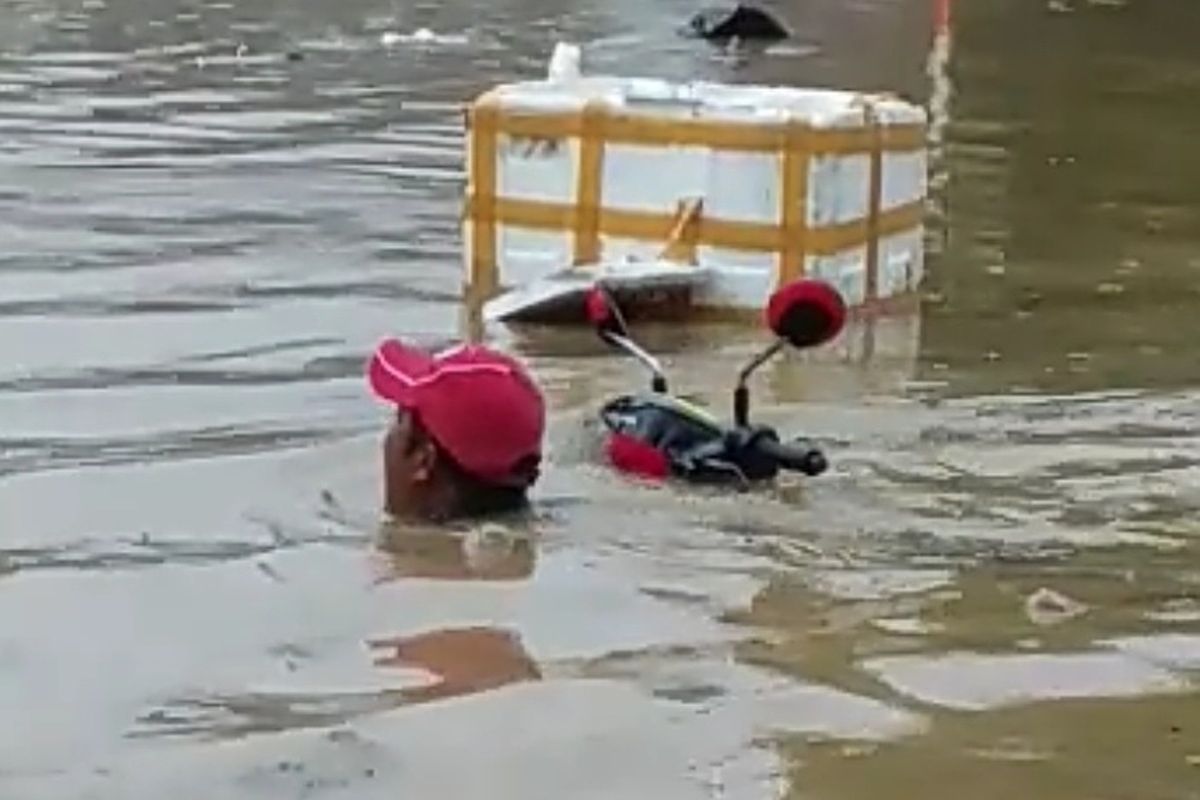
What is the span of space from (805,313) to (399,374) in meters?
1.48

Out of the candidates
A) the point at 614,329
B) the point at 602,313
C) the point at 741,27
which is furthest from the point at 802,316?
the point at 741,27

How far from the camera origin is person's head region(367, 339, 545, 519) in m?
7.79

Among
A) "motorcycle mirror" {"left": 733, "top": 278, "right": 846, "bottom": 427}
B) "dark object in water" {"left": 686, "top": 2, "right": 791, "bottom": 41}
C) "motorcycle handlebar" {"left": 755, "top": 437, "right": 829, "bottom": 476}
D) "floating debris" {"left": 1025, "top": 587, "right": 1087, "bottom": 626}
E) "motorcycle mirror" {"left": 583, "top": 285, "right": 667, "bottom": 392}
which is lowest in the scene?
"dark object in water" {"left": 686, "top": 2, "right": 791, "bottom": 41}

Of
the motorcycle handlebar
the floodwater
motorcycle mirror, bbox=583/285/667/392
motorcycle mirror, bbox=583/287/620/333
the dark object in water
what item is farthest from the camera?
the dark object in water

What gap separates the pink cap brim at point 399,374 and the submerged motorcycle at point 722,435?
0.76 metres

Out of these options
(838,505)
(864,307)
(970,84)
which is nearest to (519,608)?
(838,505)

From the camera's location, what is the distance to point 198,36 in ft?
75.5

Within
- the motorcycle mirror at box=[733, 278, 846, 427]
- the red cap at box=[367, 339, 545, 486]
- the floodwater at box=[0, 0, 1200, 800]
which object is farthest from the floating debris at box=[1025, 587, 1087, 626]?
the motorcycle mirror at box=[733, 278, 846, 427]

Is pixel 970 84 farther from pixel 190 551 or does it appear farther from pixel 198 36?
pixel 190 551

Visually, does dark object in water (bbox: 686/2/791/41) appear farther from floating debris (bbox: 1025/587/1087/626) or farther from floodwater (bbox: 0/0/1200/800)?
floating debris (bbox: 1025/587/1087/626)

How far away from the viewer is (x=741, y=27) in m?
25.4

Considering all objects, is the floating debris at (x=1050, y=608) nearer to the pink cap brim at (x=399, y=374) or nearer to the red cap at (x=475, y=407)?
the red cap at (x=475, y=407)

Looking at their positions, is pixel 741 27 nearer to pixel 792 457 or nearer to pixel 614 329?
pixel 614 329

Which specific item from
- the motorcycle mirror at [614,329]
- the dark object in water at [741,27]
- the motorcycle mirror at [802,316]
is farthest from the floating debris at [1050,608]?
the dark object in water at [741,27]
